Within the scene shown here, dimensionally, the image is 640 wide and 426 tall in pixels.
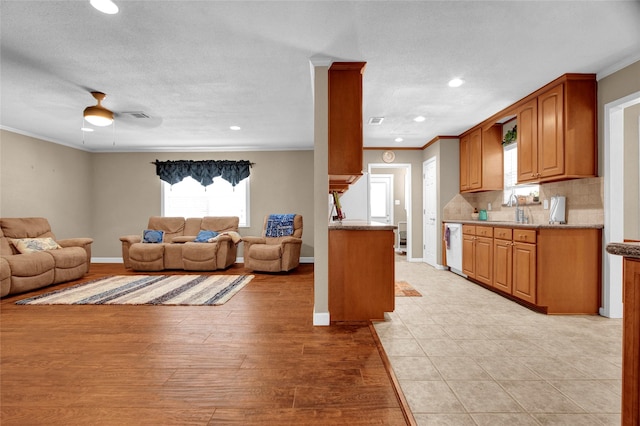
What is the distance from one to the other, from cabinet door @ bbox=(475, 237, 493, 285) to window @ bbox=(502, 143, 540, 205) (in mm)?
923

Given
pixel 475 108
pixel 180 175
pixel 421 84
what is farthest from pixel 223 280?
pixel 475 108

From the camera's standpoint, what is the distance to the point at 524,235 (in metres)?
3.52

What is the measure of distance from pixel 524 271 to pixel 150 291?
4.66m

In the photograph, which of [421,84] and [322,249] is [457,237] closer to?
[421,84]

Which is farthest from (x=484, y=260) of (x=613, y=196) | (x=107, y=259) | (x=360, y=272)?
(x=107, y=259)

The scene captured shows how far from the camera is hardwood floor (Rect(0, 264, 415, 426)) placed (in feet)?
5.45

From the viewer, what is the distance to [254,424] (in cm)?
157

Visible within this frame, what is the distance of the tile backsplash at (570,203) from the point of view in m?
3.26

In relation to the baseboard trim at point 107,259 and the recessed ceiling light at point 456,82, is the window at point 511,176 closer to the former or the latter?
the recessed ceiling light at point 456,82

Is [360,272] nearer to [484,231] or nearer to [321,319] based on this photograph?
[321,319]

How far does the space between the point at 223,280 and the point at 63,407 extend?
10.8ft

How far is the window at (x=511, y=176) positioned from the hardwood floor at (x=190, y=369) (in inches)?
132

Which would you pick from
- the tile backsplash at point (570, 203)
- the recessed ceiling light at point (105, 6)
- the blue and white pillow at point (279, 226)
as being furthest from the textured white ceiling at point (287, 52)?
the blue and white pillow at point (279, 226)

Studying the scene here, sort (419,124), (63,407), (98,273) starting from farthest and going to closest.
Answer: (98,273)
(419,124)
(63,407)
